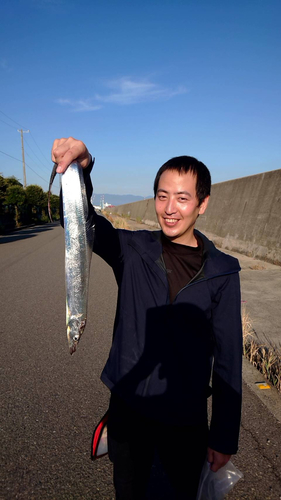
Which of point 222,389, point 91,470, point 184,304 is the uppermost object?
point 184,304

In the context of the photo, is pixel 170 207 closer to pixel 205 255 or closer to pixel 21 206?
pixel 205 255

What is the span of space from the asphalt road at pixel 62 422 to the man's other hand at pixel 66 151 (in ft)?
5.87

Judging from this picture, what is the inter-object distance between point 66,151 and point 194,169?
650mm

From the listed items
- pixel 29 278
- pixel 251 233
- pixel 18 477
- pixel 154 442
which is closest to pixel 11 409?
pixel 18 477

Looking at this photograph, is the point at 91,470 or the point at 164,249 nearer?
the point at 164,249

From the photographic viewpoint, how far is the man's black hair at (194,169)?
1.64 meters

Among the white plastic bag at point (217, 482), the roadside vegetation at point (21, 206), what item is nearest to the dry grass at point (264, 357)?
the white plastic bag at point (217, 482)

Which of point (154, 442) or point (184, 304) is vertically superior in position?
point (184, 304)

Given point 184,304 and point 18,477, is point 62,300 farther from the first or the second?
point 184,304

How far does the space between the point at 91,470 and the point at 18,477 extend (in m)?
0.43

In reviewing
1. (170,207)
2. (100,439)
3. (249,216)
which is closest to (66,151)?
(170,207)

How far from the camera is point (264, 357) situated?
10.3 feet

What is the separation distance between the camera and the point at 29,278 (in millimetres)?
7656

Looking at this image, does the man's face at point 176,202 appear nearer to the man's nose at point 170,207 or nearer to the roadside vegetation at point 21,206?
the man's nose at point 170,207
